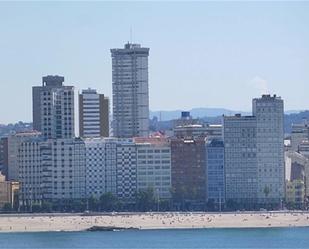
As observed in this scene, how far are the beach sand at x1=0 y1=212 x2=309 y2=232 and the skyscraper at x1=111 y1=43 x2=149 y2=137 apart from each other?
112 feet

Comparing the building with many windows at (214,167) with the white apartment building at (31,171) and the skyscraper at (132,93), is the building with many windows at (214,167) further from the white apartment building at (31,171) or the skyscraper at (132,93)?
the skyscraper at (132,93)

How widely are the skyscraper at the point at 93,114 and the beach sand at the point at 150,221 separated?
28854 mm

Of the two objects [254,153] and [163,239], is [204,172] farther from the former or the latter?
[163,239]

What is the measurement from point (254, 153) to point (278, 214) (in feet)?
33.3

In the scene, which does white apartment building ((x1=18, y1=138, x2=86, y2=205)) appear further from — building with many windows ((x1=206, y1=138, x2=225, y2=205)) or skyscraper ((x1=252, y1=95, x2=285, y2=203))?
skyscraper ((x1=252, y1=95, x2=285, y2=203))

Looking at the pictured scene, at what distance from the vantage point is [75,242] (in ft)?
333

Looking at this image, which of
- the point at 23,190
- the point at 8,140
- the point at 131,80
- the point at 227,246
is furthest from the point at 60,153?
the point at 227,246

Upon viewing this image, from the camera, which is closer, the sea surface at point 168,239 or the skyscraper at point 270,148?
the sea surface at point 168,239

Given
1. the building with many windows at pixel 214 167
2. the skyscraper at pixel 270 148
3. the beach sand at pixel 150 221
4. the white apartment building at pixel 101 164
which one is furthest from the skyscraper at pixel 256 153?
the white apartment building at pixel 101 164

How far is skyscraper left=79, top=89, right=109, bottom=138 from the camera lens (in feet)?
496

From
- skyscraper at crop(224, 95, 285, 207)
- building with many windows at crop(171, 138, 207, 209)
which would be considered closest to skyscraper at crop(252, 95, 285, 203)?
skyscraper at crop(224, 95, 285, 207)

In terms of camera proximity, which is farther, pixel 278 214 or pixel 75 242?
pixel 278 214

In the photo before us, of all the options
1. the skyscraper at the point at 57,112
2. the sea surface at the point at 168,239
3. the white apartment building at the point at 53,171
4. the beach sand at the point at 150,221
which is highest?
the skyscraper at the point at 57,112

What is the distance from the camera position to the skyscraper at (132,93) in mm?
156625
